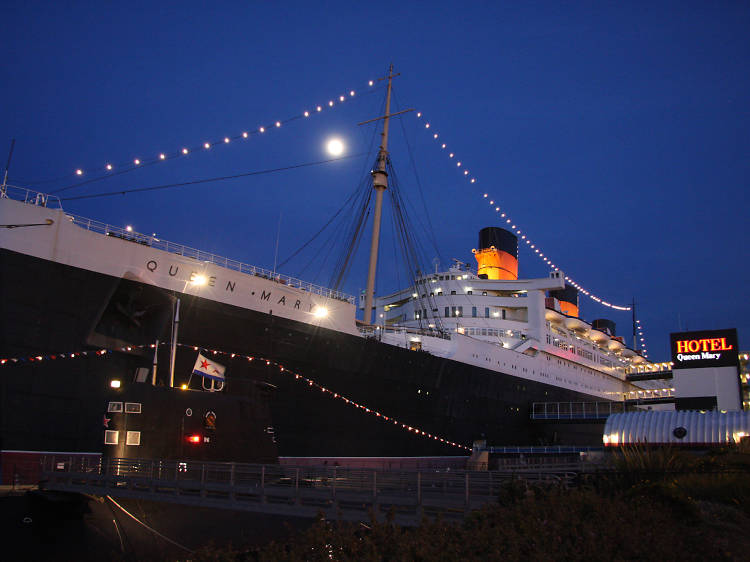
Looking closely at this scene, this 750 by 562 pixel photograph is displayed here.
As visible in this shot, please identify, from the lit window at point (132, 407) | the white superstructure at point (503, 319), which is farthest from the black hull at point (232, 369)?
the white superstructure at point (503, 319)

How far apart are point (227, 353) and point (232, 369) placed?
595 millimetres

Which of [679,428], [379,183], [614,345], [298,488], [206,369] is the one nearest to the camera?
[298,488]

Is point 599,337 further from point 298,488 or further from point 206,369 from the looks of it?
point 298,488

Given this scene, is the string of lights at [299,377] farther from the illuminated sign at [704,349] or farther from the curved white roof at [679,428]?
the illuminated sign at [704,349]

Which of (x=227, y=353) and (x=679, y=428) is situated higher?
(x=227, y=353)

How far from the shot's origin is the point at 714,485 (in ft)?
41.2

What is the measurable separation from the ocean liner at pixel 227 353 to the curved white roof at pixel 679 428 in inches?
334

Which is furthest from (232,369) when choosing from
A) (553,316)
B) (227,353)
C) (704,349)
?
(553,316)

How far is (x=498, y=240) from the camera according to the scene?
49.6 m

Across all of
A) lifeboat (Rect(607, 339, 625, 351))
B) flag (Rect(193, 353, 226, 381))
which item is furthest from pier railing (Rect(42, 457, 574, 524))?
lifeboat (Rect(607, 339, 625, 351))

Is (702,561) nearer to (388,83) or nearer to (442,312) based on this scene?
(388,83)

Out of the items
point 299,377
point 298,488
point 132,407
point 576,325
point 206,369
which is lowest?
point 298,488

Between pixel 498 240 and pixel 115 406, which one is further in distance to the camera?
pixel 498 240

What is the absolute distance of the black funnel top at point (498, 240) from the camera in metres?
49.5
